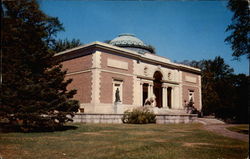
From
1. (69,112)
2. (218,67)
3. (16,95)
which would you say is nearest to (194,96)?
(218,67)

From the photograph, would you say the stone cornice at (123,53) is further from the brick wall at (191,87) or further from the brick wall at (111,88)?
the brick wall at (111,88)

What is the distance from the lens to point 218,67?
65.2 metres

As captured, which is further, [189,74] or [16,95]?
[189,74]

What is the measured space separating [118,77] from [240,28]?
53.9 feet

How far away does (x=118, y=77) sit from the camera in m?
30.2

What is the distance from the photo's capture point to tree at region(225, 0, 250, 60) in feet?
52.8

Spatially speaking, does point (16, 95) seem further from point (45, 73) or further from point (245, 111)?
point (245, 111)

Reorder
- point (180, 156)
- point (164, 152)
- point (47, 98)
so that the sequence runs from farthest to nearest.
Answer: point (47, 98) < point (164, 152) < point (180, 156)

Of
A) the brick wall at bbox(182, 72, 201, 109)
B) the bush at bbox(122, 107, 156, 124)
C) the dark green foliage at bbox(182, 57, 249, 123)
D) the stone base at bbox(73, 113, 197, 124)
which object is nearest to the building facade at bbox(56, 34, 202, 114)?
the brick wall at bbox(182, 72, 201, 109)

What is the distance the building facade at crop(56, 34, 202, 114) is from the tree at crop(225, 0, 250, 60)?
1340 cm

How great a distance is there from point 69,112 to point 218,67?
59.4 m

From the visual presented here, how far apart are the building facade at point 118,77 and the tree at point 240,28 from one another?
13401 millimetres

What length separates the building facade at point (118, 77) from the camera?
91.1ft

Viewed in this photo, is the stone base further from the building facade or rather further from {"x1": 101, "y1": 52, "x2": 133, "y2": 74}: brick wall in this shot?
{"x1": 101, "y1": 52, "x2": 133, "y2": 74}: brick wall
